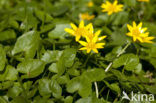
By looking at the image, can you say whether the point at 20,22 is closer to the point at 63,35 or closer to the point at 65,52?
the point at 63,35

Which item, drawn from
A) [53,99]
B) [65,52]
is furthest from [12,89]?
[65,52]

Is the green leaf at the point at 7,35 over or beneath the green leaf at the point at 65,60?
over

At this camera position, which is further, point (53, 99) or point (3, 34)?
point (3, 34)

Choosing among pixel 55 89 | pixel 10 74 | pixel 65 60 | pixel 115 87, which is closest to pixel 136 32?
pixel 115 87

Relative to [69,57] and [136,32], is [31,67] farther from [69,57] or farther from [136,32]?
[136,32]

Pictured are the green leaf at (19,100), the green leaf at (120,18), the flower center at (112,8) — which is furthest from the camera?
the green leaf at (120,18)

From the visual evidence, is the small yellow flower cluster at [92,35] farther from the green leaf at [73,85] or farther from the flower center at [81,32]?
the green leaf at [73,85]

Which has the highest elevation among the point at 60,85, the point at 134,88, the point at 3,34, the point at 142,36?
the point at 3,34

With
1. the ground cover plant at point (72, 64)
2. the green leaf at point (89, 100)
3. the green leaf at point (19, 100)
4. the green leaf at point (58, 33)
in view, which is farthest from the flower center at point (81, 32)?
the green leaf at point (19, 100)
